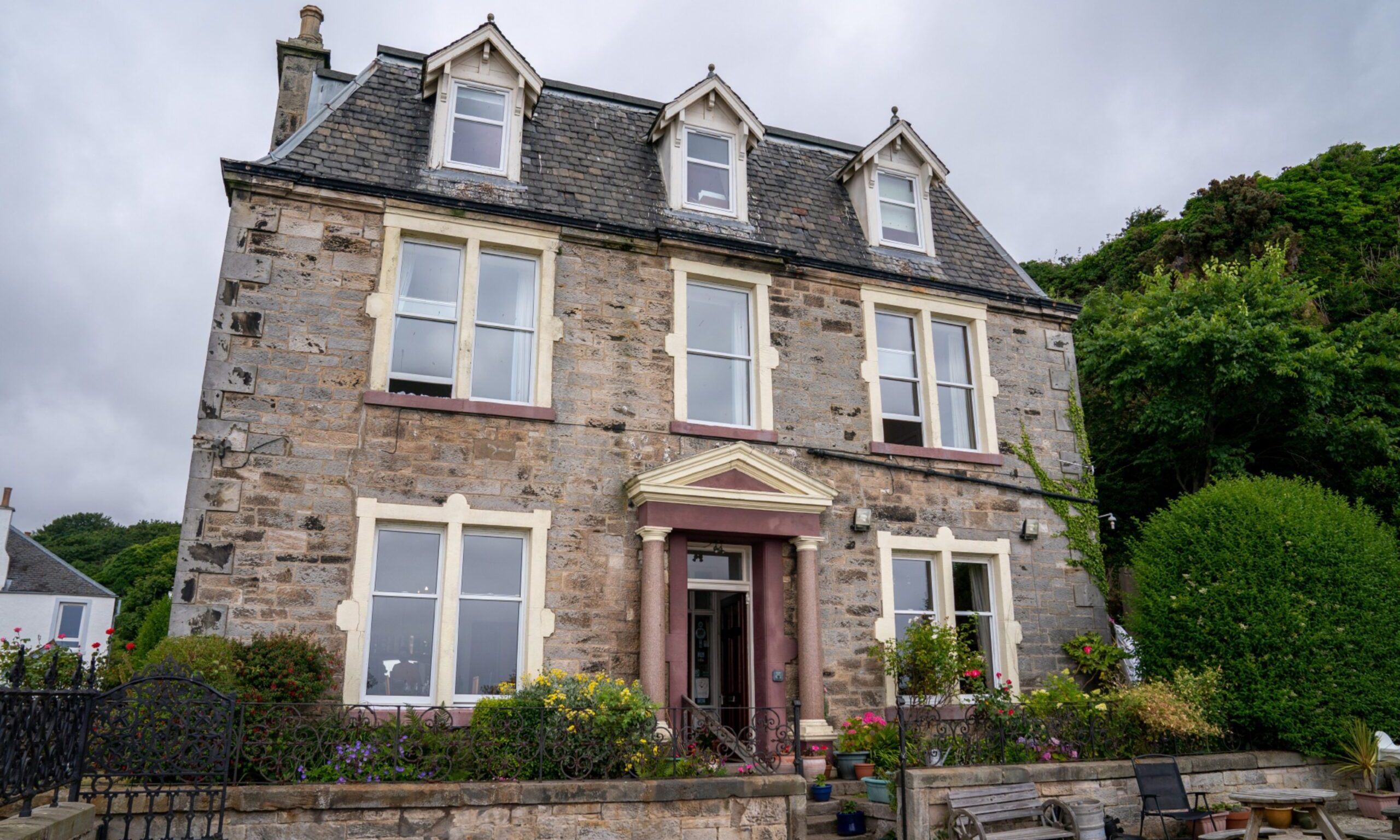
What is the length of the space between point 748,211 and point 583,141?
8.70 feet

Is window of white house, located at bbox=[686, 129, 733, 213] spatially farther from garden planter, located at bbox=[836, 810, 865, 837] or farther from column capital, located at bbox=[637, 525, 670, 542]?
garden planter, located at bbox=[836, 810, 865, 837]

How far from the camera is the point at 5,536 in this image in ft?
129

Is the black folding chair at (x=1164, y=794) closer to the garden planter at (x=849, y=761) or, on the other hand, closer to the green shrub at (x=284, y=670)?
the garden planter at (x=849, y=761)

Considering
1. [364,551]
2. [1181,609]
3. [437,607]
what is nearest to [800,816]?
[437,607]

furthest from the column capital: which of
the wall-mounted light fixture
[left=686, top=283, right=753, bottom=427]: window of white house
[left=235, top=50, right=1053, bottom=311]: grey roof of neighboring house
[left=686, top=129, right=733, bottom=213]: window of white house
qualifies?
[left=686, top=129, right=733, bottom=213]: window of white house

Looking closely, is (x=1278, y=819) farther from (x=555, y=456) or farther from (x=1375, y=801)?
(x=555, y=456)

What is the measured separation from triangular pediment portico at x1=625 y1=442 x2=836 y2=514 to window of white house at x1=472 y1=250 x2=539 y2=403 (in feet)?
6.46

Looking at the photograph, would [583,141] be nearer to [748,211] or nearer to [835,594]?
[748,211]

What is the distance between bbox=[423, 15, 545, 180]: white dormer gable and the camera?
41.8 feet

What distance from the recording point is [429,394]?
453 inches

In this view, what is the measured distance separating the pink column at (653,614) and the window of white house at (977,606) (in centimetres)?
454

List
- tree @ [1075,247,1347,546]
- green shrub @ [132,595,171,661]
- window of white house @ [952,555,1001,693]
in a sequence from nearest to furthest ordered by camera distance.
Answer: window of white house @ [952,555,1001,693] < tree @ [1075,247,1347,546] < green shrub @ [132,595,171,661]

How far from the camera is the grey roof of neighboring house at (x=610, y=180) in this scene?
12188 millimetres

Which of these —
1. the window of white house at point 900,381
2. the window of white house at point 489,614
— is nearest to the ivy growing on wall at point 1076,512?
the window of white house at point 900,381
